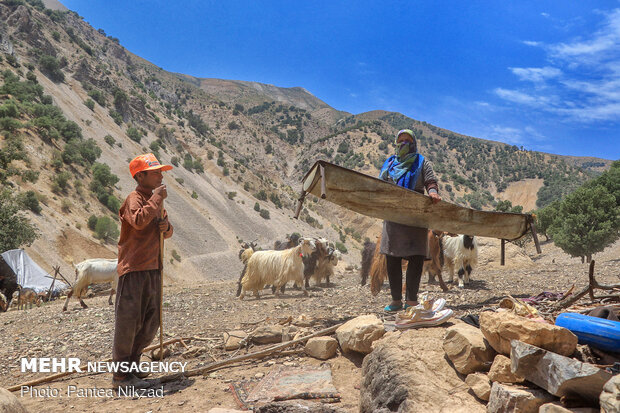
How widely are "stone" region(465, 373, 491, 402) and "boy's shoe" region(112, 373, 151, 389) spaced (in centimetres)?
271

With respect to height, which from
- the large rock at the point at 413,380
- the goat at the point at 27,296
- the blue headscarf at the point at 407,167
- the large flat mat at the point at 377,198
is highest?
the blue headscarf at the point at 407,167

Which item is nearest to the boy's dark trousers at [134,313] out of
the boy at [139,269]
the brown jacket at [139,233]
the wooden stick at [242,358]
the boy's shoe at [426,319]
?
the boy at [139,269]

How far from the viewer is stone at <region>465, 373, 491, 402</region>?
2247mm

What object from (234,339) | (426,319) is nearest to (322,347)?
(426,319)

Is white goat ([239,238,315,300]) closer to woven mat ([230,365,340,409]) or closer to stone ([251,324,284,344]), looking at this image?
stone ([251,324,284,344])

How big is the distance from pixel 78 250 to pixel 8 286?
734cm

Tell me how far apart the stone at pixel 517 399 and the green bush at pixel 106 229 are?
2555 centimetres

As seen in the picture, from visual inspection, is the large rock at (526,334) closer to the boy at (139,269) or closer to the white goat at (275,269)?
the boy at (139,269)

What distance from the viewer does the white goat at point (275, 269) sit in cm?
909

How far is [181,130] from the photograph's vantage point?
50.0 meters

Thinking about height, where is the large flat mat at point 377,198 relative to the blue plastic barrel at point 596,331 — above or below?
above

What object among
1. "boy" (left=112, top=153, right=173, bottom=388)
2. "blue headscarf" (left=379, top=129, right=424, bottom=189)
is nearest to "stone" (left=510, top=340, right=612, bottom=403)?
"blue headscarf" (left=379, top=129, right=424, bottom=189)

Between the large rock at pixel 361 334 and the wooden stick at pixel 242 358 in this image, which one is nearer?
the large rock at pixel 361 334

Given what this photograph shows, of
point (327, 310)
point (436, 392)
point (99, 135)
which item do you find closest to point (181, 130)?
point (99, 135)
